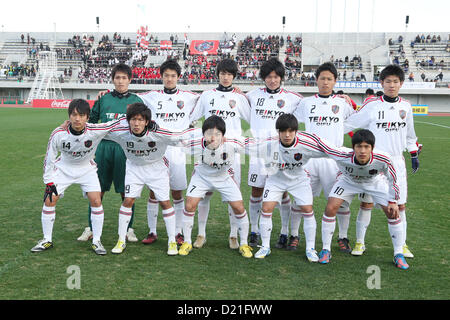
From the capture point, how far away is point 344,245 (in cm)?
527

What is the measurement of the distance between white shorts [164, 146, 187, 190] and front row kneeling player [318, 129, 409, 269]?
1825 millimetres

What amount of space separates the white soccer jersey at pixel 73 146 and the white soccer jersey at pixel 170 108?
76cm

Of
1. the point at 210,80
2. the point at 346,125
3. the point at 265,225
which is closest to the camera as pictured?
the point at 265,225

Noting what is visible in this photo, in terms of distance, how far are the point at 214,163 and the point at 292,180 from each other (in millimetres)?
957

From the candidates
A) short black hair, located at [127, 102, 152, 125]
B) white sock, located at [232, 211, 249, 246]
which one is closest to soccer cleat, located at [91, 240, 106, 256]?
short black hair, located at [127, 102, 152, 125]

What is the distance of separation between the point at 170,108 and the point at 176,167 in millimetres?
797

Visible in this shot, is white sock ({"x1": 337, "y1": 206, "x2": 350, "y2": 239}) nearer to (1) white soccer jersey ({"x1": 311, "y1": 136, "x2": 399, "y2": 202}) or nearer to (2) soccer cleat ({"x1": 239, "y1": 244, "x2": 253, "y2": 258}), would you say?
(1) white soccer jersey ({"x1": 311, "y1": 136, "x2": 399, "y2": 202})

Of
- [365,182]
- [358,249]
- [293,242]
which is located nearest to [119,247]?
[293,242]

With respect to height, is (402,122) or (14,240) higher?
(402,122)


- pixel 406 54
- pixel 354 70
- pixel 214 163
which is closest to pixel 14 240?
pixel 214 163

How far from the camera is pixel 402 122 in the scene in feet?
16.8

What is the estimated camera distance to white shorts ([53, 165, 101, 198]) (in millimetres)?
5105

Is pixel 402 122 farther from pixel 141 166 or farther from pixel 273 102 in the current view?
pixel 141 166

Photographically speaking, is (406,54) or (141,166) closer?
(141,166)
